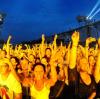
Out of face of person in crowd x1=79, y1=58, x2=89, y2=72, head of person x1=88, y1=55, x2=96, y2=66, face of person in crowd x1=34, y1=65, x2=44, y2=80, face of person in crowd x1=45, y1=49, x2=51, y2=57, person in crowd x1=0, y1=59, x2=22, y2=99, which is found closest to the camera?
face of person in crowd x1=34, y1=65, x2=44, y2=80

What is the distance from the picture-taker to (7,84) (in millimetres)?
8641

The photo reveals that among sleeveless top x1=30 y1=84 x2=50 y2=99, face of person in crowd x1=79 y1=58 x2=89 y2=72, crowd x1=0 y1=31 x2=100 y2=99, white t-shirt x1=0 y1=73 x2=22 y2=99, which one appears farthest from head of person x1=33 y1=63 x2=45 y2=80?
face of person in crowd x1=79 y1=58 x2=89 y2=72

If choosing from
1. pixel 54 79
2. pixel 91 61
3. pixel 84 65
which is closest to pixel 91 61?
pixel 91 61

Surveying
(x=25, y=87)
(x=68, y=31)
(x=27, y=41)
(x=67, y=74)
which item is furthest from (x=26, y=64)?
(x=68, y=31)

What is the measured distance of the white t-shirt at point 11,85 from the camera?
8516mm

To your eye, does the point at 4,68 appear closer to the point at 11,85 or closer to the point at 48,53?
the point at 11,85

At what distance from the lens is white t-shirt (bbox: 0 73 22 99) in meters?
8.52

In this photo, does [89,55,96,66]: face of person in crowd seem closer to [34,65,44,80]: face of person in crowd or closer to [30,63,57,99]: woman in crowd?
[30,63,57,99]: woman in crowd

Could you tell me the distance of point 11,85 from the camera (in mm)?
8547

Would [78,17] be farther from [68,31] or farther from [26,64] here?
[26,64]

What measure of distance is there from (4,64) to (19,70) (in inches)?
97.0

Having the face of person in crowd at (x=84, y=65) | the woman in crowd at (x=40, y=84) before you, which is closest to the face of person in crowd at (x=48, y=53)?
the face of person in crowd at (x=84, y=65)

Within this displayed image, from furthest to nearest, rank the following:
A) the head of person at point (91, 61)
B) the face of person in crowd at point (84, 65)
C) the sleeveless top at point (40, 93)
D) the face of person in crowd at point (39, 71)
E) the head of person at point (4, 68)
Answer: the head of person at point (91, 61)
the face of person in crowd at point (84, 65)
the head of person at point (4, 68)
the sleeveless top at point (40, 93)
the face of person in crowd at point (39, 71)

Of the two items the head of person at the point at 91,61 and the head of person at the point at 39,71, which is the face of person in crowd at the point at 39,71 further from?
the head of person at the point at 91,61
